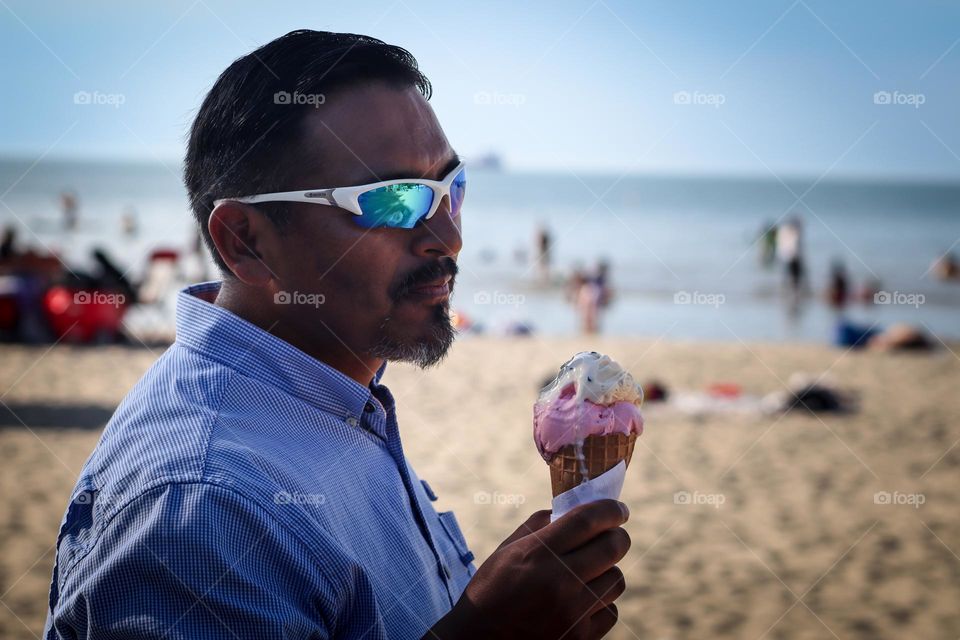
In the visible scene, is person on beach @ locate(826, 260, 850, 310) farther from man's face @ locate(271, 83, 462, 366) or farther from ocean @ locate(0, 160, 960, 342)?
man's face @ locate(271, 83, 462, 366)

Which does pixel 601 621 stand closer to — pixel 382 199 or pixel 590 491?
pixel 590 491

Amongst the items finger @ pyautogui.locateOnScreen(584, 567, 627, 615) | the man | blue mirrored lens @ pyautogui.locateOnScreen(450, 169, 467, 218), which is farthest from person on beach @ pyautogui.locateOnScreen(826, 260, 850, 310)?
finger @ pyautogui.locateOnScreen(584, 567, 627, 615)

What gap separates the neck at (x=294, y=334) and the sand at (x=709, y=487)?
354 centimetres

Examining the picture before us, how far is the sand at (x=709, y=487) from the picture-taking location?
16.7 ft

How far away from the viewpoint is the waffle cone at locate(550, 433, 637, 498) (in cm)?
191

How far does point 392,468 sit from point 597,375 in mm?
523

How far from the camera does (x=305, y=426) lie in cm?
151

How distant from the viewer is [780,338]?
1733cm

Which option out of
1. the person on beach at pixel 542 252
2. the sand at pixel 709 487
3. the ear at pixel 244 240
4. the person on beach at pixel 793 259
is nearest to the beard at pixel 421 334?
the ear at pixel 244 240

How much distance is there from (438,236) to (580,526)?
2.33 ft

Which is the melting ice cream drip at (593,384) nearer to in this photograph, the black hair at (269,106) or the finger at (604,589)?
the finger at (604,589)

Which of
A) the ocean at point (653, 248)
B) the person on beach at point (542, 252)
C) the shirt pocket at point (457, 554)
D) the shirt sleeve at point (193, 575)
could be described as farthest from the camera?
the person on beach at point (542, 252)

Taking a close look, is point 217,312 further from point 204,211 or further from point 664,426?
point 664,426

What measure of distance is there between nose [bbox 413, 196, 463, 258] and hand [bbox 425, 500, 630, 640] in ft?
2.13
